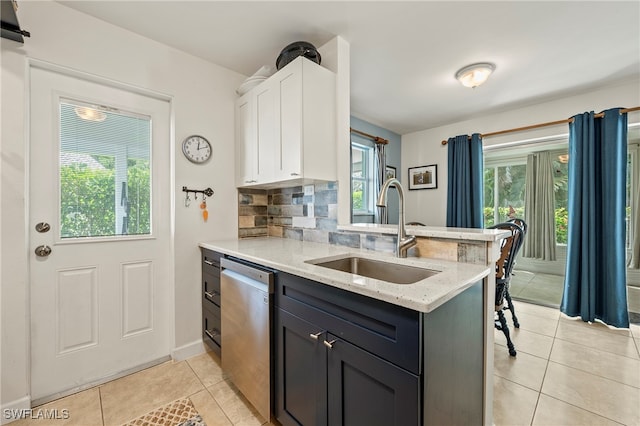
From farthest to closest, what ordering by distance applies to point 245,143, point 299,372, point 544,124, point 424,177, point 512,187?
point 424,177 < point 512,187 < point 544,124 < point 245,143 < point 299,372

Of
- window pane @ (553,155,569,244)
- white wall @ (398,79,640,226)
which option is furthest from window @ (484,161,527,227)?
white wall @ (398,79,640,226)

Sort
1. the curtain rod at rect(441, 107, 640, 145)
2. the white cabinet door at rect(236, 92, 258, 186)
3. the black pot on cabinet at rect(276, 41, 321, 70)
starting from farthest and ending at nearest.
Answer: the curtain rod at rect(441, 107, 640, 145), the white cabinet door at rect(236, 92, 258, 186), the black pot on cabinet at rect(276, 41, 321, 70)

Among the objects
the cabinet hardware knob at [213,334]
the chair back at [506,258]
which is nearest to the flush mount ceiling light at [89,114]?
the cabinet hardware knob at [213,334]

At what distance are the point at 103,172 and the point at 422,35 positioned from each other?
2.52 metres

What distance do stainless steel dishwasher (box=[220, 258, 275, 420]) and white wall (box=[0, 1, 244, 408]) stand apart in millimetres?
584

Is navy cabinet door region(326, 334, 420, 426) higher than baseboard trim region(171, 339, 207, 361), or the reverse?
navy cabinet door region(326, 334, 420, 426)

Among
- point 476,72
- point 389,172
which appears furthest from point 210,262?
point 389,172

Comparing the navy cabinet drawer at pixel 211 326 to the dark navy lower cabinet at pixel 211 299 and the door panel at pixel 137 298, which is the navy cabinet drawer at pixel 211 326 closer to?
the dark navy lower cabinet at pixel 211 299

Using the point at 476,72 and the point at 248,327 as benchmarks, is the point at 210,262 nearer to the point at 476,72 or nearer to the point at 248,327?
the point at 248,327

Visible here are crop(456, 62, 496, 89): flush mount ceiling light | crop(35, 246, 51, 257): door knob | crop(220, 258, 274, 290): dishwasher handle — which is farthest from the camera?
crop(456, 62, 496, 89): flush mount ceiling light

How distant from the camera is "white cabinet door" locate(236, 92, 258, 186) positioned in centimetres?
221

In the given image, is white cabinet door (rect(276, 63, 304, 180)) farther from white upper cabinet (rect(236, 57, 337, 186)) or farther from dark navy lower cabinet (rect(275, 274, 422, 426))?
dark navy lower cabinet (rect(275, 274, 422, 426))

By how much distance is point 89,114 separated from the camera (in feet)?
5.92

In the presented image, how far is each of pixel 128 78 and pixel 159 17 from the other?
0.47m
